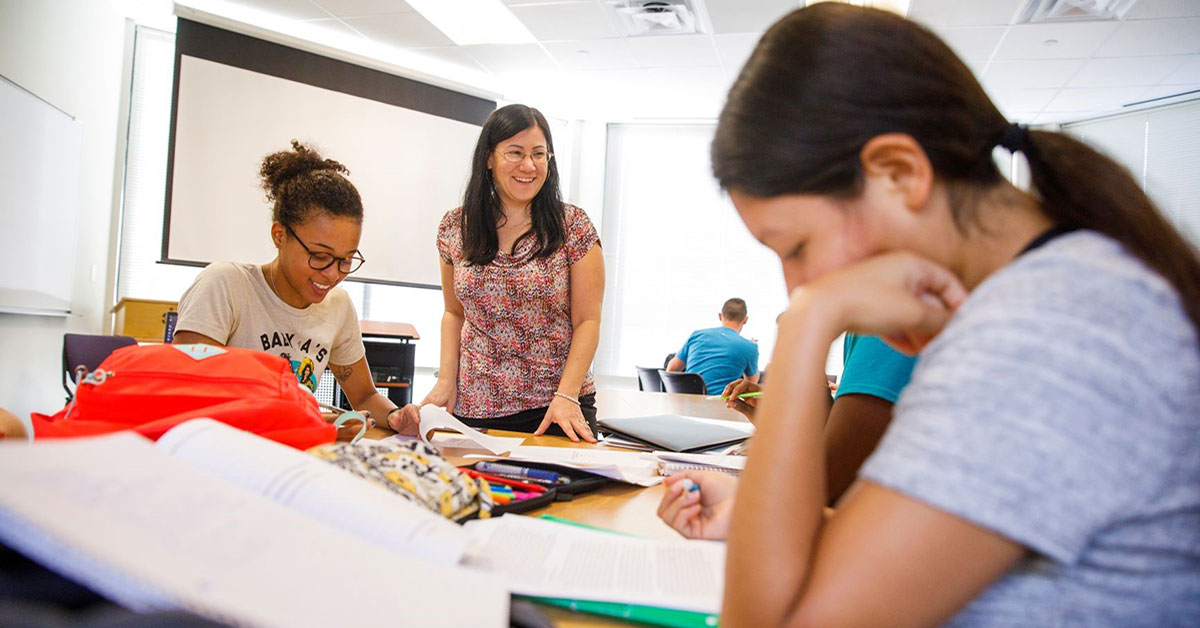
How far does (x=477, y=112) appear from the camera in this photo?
221 inches

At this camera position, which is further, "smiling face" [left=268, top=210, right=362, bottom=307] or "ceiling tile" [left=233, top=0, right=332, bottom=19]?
"ceiling tile" [left=233, top=0, right=332, bottom=19]

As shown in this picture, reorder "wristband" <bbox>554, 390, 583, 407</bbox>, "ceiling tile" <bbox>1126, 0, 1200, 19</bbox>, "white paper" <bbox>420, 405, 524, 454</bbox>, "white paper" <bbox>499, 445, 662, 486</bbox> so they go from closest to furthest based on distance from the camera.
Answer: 1. "white paper" <bbox>499, 445, 662, 486</bbox>
2. "white paper" <bbox>420, 405, 524, 454</bbox>
3. "wristband" <bbox>554, 390, 583, 407</bbox>
4. "ceiling tile" <bbox>1126, 0, 1200, 19</bbox>

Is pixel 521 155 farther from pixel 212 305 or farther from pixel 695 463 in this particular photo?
pixel 695 463

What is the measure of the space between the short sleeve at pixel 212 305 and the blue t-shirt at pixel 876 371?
1336mm

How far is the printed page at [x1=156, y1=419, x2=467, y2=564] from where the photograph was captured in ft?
1.92

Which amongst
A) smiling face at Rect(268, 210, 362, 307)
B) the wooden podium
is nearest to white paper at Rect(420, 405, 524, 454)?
smiling face at Rect(268, 210, 362, 307)

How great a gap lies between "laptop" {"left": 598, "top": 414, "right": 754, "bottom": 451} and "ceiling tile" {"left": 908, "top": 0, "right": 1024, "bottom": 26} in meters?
3.30

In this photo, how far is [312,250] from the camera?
1.76 m

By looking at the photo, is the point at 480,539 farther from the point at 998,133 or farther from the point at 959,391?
the point at 998,133

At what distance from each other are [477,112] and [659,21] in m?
1.73

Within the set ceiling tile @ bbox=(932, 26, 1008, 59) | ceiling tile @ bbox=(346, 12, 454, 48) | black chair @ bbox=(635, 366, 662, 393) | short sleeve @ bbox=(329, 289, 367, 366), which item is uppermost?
ceiling tile @ bbox=(932, 26, 1008, 59)

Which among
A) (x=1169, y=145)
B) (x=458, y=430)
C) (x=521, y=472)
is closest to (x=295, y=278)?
(x=458, y=430)

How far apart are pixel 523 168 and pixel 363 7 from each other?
10.7ft

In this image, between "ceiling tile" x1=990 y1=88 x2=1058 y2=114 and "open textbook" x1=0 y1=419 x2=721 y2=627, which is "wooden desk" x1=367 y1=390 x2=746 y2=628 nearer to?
"open textbook" x1=0 y1=419 x2=721 y2=627
